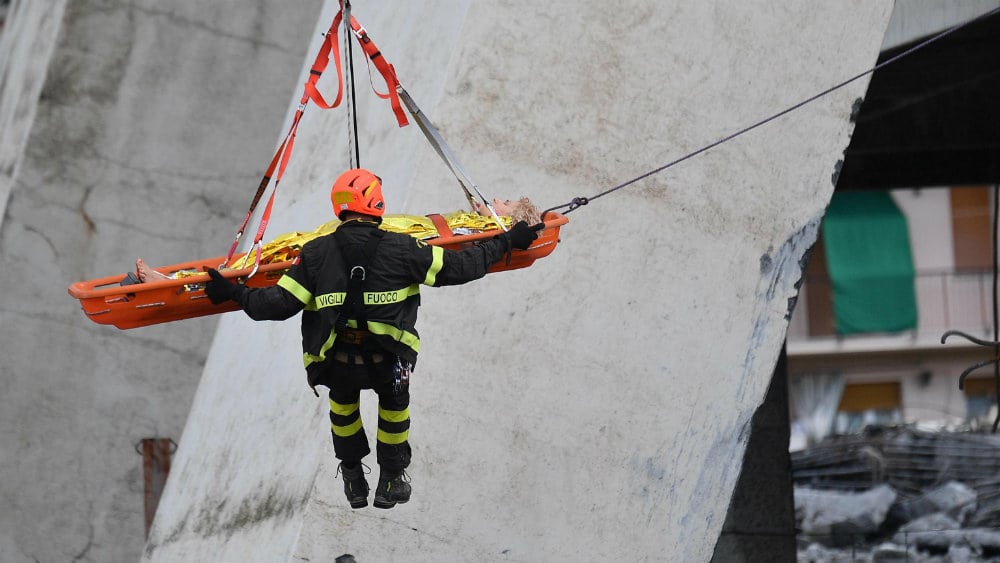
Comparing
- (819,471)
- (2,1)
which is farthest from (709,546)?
(2,1)

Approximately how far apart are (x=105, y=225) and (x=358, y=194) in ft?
18.8

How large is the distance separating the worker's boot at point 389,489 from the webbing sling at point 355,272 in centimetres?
75

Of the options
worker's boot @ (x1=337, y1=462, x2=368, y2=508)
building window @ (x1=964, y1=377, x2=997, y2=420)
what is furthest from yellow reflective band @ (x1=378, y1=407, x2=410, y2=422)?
building window @ (x1=964, y1=377, x2=997, y2=420)

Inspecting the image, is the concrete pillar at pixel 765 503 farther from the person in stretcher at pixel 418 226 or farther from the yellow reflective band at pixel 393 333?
the yellow reflective band at pixel 393 333

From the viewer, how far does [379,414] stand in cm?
545

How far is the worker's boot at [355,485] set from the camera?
17.9 feet

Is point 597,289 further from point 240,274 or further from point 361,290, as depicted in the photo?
point 240,274

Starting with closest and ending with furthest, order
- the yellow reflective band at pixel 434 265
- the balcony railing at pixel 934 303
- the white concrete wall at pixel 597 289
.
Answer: the yellow reflective band at pixel 434 265 < the white concrete wall at pixel 597 289 < the balcony railing at pixel 934 303

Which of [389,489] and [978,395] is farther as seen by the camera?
[978,395]

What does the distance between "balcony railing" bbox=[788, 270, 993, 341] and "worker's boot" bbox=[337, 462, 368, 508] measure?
984 inches

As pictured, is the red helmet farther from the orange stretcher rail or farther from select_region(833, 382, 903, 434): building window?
select_region(833, 382, 903, 434): building window

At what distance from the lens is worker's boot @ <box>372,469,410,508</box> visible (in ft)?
17.9

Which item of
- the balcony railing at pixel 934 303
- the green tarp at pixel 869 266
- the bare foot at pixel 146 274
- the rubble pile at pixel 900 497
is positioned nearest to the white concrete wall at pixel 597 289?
the bare foot at pixel 146 274

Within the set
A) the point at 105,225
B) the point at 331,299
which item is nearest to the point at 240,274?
the point at 331,299
